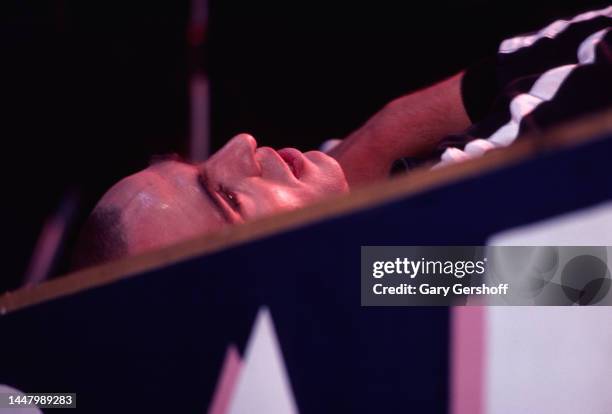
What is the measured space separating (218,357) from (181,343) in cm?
4

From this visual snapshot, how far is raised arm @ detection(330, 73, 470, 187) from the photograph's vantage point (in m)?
1.37

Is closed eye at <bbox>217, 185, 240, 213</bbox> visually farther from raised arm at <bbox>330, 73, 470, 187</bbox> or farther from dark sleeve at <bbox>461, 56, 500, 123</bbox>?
dark sleeve at <bbox>461, 56, 500, 123</bbox>

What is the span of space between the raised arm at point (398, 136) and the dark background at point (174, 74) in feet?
0.89

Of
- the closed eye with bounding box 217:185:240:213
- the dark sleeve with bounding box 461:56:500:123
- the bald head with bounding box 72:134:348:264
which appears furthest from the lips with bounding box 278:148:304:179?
the dark sleeve with bounding box 461:56:500:123

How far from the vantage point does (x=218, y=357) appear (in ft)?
1.94

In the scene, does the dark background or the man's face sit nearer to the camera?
the man's face

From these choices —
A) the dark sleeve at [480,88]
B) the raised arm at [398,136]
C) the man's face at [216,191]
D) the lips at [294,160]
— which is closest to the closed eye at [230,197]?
the man's face at [216,191]

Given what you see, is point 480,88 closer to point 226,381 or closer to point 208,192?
point 208,192

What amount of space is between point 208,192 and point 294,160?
0.57 ft

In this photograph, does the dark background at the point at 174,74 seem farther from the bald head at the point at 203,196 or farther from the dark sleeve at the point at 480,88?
Result: the bald head at the point at 203,196

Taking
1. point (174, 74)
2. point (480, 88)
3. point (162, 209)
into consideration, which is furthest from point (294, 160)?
point (174, 74)

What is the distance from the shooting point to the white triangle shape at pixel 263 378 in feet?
1.87

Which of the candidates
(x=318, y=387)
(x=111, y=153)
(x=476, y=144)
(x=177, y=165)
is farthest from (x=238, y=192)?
(x=111, y=153)

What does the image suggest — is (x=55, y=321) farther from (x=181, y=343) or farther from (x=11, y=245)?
(x=11, y=245)
